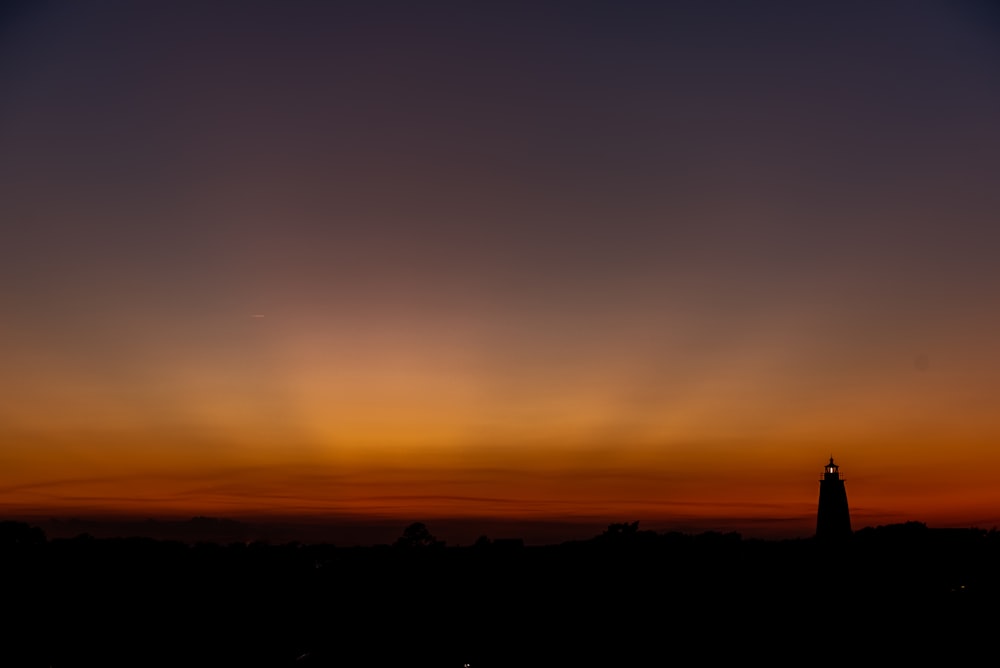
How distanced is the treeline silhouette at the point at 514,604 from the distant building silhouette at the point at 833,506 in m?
1.55

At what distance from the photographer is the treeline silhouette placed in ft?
181

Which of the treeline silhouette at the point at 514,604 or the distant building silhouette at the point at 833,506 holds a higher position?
the distant building silhouette at the point at 833,506

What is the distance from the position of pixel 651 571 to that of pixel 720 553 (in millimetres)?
15322

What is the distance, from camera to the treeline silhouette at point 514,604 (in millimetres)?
55125

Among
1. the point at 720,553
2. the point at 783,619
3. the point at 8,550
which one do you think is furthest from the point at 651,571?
the point at 8,550

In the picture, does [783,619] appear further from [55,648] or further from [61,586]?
[61,586]

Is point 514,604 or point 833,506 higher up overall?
point 833,506

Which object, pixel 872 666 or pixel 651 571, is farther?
pixel 651 571

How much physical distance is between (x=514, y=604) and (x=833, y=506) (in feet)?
83.6

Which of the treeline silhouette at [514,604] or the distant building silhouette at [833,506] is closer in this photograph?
the treeline silhouette at [514,604]

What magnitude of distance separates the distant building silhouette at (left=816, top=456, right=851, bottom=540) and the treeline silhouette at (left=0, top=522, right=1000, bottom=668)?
155cm

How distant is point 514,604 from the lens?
7044cm

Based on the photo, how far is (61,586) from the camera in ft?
245

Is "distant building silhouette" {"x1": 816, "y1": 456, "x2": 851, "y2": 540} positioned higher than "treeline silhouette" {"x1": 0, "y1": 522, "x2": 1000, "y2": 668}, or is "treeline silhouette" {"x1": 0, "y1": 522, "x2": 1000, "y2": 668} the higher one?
"distant building silhouette" {"x1": 816, "y1": 456, "x2": 851, "y2": 540}
